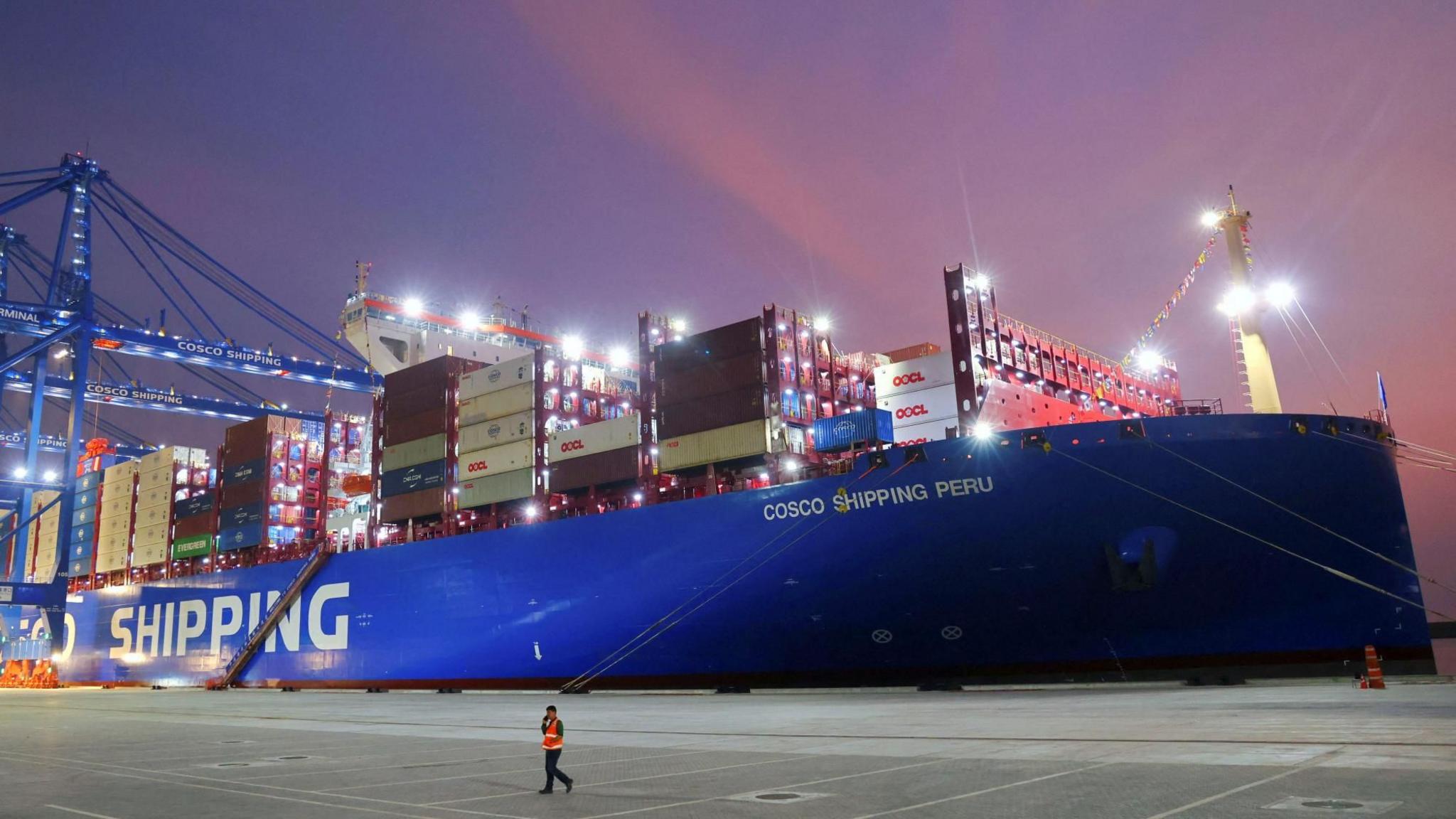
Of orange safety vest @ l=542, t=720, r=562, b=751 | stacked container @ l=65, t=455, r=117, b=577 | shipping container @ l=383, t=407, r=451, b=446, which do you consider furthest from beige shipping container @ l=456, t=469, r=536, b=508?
stacked container @ l=65, t=455, r=117, b=577

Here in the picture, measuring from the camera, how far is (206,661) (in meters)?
40.4

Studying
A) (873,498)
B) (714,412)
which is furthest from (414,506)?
(873,498)

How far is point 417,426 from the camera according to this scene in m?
34.5

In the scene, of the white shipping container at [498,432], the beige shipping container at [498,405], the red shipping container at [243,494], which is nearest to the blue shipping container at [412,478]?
the white shipping container at [498,432]

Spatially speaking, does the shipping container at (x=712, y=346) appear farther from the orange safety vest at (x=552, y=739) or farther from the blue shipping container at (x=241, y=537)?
the blue shipping container at (x=241, y=537)

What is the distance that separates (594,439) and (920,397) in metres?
10.1

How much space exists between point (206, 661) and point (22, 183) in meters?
25.5

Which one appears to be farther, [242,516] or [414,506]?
[242,516]

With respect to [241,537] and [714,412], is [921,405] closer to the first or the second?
[714,412]

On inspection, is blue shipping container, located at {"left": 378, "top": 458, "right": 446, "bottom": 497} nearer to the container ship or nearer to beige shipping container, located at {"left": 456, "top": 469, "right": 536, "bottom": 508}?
the container ship

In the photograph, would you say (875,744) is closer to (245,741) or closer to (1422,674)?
(245,741)

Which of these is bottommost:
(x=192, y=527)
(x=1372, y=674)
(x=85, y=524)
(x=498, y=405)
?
(x=1372, y=674)

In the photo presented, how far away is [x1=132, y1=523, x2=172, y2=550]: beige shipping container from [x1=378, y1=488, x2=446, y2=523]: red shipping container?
1801cm

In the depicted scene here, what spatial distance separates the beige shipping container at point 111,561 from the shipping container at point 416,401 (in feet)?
78.3
